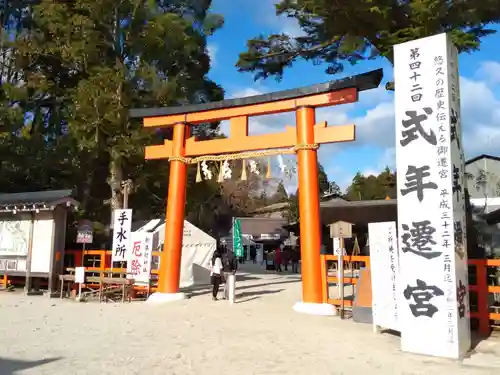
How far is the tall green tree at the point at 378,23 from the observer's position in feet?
28.7

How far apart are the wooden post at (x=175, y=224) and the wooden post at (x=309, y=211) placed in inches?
135

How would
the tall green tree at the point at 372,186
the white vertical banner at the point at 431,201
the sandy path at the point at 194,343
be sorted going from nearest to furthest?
the sandy path at the point at 194,343
the white vertical banner at the point at 431,201
the tall green tree at the point at 372,186

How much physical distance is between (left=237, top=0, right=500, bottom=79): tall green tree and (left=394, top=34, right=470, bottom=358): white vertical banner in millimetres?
1978

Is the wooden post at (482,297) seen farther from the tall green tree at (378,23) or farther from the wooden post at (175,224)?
the wooden post at (175,224)

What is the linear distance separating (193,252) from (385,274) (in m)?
10.9

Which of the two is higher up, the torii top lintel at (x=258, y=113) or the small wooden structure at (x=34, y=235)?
the torii top lintel at (x=258, y=113)

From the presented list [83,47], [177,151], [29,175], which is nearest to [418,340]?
[177,151]

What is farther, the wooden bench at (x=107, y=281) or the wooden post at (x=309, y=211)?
the wooden bench at (x=107, y=281)

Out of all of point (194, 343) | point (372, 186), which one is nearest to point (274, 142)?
point (194, 343)

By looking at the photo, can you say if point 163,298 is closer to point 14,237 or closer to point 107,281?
point 107,281

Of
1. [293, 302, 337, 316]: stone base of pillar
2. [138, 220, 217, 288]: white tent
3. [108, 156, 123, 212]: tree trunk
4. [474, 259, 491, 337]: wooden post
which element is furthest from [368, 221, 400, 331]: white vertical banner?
[108, 156, 123, 212]: tree trunk

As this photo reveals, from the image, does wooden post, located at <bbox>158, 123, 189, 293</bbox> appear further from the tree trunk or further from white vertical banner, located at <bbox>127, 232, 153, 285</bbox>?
the tree trunk

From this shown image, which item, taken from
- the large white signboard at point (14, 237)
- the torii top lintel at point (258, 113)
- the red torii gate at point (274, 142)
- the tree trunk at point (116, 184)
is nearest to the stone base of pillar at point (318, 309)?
the red torii gate at point (274, 142)

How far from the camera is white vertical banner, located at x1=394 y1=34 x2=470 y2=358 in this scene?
21.0 feet
